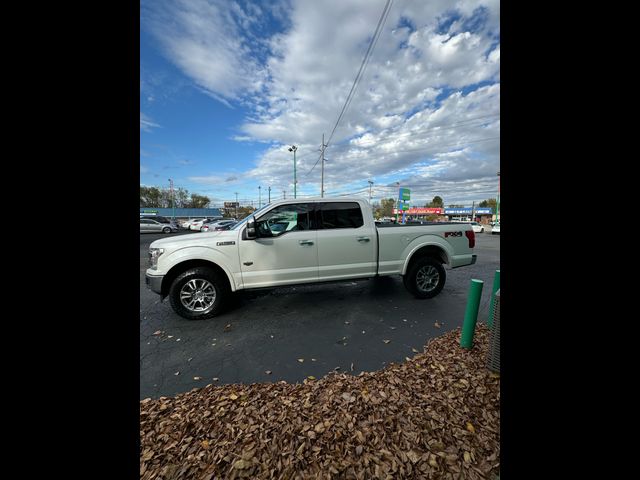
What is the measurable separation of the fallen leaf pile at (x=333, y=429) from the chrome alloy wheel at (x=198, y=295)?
1882 mm

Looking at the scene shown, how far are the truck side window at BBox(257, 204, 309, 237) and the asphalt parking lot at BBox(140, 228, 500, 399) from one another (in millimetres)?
1444

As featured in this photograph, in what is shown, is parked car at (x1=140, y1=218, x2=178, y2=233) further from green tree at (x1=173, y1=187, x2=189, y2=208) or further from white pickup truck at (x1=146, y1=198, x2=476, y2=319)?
green tree at (x1=173, y1=187, x2=189, y2=208)

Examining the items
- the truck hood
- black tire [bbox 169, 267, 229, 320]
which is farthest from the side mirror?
black tire [bbox 169, 267, 229, 320]

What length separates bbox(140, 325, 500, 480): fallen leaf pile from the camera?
1.65 metres

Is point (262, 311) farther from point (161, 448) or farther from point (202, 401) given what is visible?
point (161, 448)

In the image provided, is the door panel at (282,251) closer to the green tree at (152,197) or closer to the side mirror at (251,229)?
the side mirror at (251,229)

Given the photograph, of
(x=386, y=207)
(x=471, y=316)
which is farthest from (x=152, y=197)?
(x=471, y=316)
